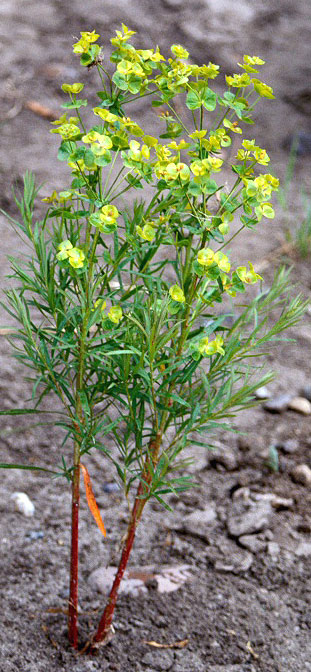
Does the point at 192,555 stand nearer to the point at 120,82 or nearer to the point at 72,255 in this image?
the point at 72,255

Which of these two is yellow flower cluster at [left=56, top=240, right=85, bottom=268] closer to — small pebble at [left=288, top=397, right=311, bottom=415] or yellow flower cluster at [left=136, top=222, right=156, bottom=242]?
yellow flower cluster at [left=136, top=222, right=156, bottom=242]

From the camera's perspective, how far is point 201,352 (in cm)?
135

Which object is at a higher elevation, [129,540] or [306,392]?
[306,392]

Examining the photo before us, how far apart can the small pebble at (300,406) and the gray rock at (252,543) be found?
68 centimetres

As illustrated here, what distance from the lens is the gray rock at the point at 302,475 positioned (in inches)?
98.2

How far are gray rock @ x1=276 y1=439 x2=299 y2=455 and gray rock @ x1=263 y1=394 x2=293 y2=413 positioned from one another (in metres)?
0.17

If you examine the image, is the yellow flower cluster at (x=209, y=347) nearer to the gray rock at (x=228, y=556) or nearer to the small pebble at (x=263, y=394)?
the gray rock at (x=228, y=556)

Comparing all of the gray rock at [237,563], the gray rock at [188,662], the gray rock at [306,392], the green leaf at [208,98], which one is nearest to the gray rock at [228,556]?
the gray rock at [237,563]

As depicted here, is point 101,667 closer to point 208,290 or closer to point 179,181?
point 208,290

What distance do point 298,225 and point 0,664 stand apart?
110 inches

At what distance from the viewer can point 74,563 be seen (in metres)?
1.68

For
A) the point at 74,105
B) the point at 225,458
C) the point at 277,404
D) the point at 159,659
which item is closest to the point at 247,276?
the point at 74,105

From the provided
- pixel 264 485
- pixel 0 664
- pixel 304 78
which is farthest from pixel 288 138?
pixel 0 664

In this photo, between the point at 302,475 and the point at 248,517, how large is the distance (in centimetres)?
27
